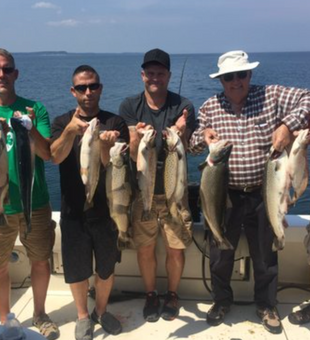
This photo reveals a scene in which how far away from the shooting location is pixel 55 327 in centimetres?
406

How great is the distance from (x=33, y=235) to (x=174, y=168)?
57.7 inches

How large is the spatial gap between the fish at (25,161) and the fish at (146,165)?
86 centimetres

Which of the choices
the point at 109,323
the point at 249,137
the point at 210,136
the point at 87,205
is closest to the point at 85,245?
the point at 87,205

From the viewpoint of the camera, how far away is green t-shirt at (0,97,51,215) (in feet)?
12.0

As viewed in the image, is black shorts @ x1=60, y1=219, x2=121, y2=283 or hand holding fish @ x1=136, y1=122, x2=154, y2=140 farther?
black shorts @ x1=60, y1=219, x2=121, y2=283

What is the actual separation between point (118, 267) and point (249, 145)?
2.05m

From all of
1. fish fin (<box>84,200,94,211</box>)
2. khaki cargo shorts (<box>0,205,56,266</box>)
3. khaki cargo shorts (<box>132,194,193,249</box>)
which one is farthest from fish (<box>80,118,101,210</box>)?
khaki cargo shorts (<box>132,194,193,249</box>)

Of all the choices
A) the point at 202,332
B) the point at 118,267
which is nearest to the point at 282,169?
the point at 202,332

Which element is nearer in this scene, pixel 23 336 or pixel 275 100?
pixel 23 336

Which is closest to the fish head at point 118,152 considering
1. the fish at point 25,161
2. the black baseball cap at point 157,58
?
the fish at point 25,161

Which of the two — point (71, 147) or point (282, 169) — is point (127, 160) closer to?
point (71, 147)

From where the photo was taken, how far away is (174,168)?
3.51 m

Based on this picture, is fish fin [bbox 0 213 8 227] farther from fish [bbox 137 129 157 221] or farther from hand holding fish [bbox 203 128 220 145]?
hand holding fish [bbox 203 128 220 145]

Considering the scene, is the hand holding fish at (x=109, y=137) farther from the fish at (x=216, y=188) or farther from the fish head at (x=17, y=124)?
the fish at (x=216, y=188)
